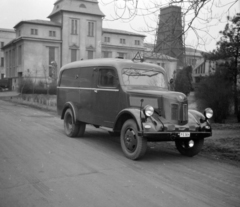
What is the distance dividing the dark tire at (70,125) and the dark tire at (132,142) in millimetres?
2708

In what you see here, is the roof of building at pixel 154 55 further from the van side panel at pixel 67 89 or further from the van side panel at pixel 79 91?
the van side panel at pixel 67 89

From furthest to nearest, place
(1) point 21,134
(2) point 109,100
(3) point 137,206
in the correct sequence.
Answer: (1) point 21,134 < (2) point 109,100 < (3) point 137,206

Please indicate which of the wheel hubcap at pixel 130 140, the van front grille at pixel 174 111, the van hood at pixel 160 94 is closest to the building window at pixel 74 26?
the van hood at pixel 160 94

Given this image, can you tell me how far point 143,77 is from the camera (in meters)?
8.55

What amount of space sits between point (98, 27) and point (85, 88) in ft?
169

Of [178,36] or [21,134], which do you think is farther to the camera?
[21,134]

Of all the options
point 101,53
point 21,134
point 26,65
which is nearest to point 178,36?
point 21,134

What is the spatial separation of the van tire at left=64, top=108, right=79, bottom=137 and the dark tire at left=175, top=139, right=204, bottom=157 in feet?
11.0

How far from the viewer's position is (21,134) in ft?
33.6

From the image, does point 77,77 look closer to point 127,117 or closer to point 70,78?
point 70,78

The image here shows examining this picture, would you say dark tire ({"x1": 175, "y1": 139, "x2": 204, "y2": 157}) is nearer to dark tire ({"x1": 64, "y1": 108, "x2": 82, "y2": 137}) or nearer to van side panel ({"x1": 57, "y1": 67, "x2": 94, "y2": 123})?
van side panel ({"x1": 57, "y1": 67, "x2": 94, "y2": 123})

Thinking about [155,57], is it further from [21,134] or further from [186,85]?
[186,85]

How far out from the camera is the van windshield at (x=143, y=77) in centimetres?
831

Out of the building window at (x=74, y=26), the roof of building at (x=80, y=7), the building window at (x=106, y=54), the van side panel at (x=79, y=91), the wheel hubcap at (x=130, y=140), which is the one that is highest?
the roof of building at (x=80, y=7)
